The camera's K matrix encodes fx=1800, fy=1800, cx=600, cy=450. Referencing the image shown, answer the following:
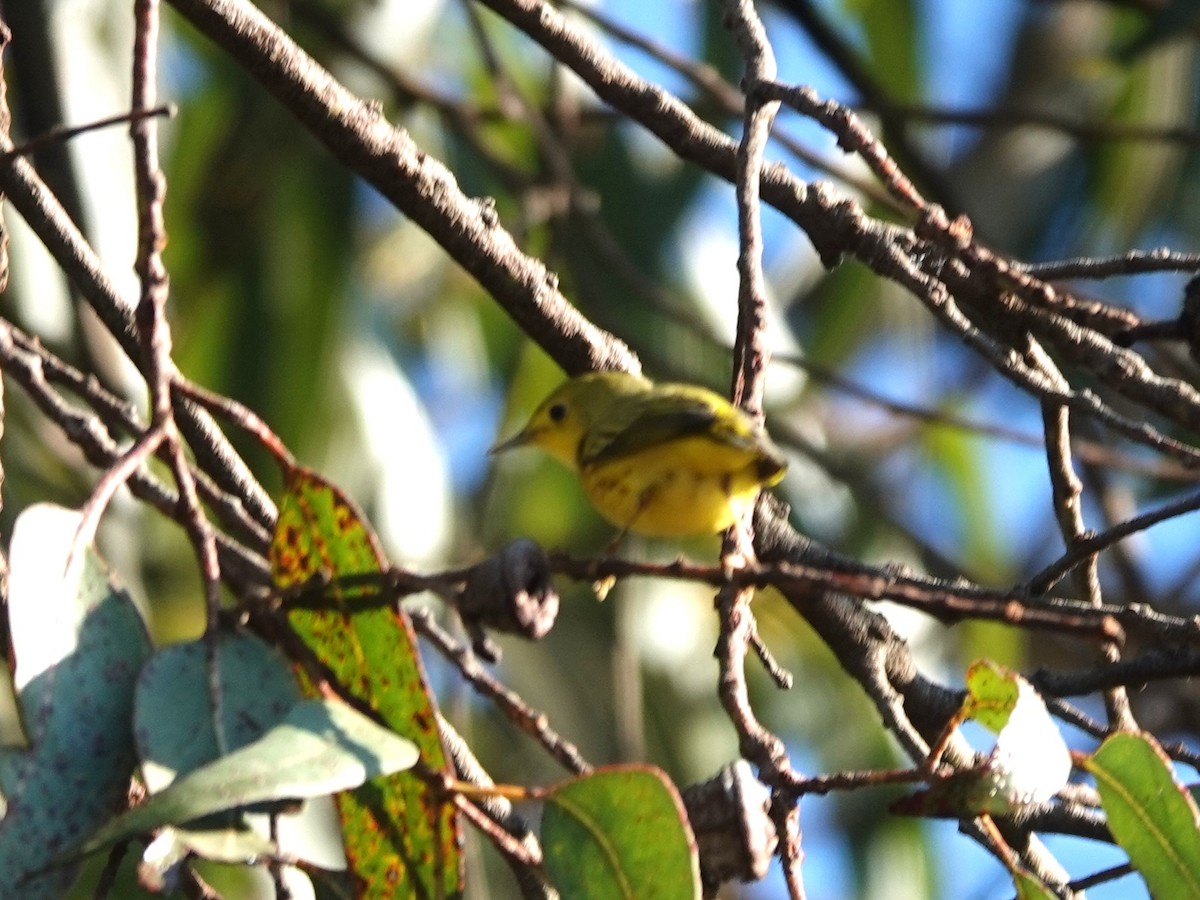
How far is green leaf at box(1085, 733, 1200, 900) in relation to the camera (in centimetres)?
115

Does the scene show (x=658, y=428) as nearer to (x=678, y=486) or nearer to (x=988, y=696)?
(x=678, y=486)

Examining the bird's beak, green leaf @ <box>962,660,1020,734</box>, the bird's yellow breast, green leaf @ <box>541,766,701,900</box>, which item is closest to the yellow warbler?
the bird's yellow breast

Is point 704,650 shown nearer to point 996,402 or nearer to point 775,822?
point 996,402

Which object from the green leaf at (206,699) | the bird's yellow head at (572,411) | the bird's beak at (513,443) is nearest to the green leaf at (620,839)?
the green leaf at (206,699)

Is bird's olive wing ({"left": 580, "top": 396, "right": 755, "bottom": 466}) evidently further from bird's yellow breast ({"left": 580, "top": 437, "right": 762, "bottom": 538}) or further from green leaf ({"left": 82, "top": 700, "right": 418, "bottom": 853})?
green leaf ({"left": 82, "top": 700, "right": 418, "bottom": 853})

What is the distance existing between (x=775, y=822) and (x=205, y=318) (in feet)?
8.39

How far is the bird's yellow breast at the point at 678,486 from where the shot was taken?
5.30 feet

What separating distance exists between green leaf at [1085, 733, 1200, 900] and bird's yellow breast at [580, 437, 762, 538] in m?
0.48

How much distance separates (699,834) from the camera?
1.02 m

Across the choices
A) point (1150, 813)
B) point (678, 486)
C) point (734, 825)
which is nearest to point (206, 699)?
point (734, 825)

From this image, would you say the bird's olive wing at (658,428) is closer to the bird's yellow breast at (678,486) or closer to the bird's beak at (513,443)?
the bird's yellow breast at (678,486)

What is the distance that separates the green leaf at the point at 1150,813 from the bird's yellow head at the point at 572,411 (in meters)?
0.71

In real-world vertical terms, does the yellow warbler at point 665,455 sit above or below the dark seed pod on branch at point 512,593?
above

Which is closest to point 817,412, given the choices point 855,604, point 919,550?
point 919,550
